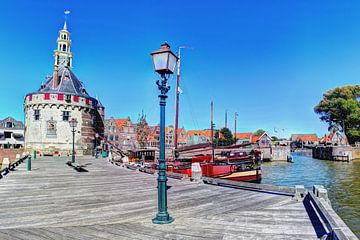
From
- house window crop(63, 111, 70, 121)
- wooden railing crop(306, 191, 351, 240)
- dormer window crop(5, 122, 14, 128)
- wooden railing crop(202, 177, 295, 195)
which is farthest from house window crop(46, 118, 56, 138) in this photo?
wooden railing crop(306, 191, 351, 240)

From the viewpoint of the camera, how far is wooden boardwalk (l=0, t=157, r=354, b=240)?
18.1ft

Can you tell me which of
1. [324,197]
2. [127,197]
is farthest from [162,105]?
[324,197]

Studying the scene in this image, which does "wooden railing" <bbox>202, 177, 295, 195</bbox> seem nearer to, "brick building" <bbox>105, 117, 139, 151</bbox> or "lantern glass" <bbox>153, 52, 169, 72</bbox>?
"lantern glass" <bbox>153, 52, 169, 72</bbox>

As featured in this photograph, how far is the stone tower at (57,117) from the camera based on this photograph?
43.2 m

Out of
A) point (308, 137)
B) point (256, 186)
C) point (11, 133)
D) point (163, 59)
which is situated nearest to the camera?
point (163, 59)

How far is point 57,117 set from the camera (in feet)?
144

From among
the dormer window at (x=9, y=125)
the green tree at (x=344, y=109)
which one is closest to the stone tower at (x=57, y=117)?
the dormer window at (x=9, y=125)

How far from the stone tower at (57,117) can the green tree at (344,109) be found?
67131 mm

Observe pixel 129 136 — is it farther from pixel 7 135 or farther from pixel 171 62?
pixel 171 62

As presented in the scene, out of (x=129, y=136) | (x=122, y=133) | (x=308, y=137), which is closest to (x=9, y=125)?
(x=122, y=133)

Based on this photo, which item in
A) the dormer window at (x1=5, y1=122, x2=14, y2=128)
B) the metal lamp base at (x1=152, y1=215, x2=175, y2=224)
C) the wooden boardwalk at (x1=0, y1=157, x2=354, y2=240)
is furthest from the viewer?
the dormer window at (x1=5, y1=122, x2=14, y2=128)


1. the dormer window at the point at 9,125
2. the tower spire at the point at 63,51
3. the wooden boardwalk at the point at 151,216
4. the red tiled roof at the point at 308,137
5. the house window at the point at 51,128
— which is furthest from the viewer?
the red tiled roof at the point at 308,137

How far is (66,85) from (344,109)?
70696mm

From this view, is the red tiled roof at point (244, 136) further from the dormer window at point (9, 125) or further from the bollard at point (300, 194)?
the bollard at point (300, 194)
